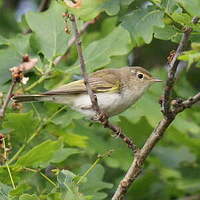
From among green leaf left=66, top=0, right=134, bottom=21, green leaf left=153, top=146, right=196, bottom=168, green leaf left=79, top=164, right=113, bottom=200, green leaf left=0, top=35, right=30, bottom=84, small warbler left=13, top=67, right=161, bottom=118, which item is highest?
green leaf left=66, top=0, right=134, bottom=21

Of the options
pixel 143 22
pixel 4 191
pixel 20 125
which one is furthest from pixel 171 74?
pixel 20 125

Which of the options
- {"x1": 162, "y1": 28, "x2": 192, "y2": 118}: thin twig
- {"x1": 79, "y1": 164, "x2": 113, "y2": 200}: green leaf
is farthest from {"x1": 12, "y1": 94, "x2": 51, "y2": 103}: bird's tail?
{"x1": 162, "y1": 28, "x2": 192, "y2": 118}: thin twig

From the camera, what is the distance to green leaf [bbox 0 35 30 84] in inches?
195

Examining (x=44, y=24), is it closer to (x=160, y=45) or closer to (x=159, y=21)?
(x=159, y=21)

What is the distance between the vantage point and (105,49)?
525 cm

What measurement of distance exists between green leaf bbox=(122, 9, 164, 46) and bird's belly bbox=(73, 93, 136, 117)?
4.33 ft

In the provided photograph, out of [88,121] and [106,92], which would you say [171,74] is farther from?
[88,121]

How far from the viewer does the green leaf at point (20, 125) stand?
15.0 feet

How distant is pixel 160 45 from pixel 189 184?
2.43 m

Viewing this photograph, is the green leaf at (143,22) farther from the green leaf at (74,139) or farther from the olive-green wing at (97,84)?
the green leaf at (74,139)

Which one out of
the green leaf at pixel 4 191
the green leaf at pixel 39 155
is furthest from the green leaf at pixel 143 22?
the green leaf at pixel 4 191

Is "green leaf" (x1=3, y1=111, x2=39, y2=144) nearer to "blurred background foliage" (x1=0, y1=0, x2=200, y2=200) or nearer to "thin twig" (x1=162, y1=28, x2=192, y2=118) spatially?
"blurred background foliage" (x1=0, y1=0, x2=200, y2=200)

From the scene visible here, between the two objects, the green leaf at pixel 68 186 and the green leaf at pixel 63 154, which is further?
the green leaf at pixel 63 154

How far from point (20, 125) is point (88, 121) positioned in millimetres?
953
